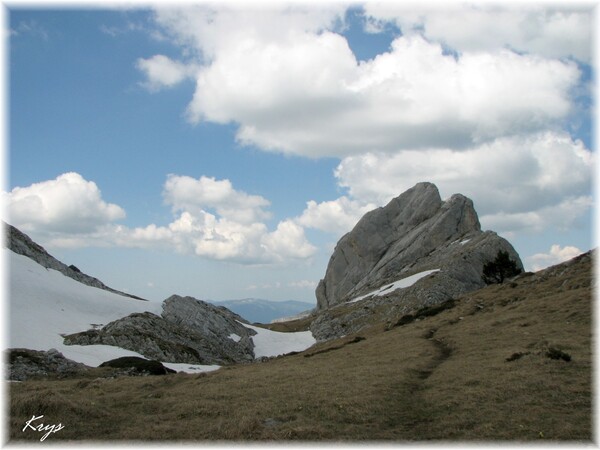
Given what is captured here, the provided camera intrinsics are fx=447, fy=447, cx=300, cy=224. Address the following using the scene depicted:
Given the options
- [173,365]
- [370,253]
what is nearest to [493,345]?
[173,365]

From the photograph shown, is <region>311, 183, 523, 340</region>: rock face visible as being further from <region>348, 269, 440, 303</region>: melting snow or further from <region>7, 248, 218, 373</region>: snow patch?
<region>7, 248, 218, 373</region>: snow patch

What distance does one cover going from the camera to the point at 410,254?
15012 cm

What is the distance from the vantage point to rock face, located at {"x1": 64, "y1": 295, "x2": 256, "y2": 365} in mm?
64812

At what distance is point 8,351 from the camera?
46.8 meters

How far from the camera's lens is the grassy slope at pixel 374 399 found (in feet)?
62.3

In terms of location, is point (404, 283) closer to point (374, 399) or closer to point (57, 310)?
point (57, 310)

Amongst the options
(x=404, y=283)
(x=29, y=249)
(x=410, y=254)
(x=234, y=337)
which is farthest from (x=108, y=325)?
(x=410, y=254)

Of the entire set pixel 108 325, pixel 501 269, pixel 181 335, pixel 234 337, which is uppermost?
pixel 501 269

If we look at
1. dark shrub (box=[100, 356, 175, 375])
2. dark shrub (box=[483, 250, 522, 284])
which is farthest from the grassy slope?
dark shrub (box=[483, 250, 522, 284])

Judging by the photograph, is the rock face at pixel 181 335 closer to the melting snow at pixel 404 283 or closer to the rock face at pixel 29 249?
the rock face at pixel 29 249

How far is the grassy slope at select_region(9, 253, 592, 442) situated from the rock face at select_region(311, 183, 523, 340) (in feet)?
163

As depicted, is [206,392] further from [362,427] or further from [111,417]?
[362,427]

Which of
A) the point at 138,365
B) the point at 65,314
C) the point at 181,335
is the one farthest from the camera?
the point at 181,335

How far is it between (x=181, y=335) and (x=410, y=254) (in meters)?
92.9
